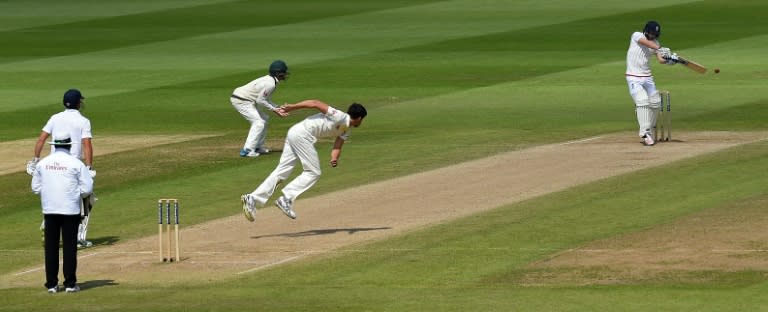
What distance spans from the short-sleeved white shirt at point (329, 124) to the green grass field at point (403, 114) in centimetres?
165

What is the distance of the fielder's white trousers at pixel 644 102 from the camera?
28750 mm

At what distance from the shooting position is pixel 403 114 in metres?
35.9

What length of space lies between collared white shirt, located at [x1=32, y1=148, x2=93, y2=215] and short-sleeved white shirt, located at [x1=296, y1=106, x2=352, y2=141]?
4.04 meters

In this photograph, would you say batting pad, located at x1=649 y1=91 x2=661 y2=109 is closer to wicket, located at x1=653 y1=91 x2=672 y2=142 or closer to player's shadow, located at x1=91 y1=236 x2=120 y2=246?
wicket, located at x1=653 y1=91 x2=672 y2=142

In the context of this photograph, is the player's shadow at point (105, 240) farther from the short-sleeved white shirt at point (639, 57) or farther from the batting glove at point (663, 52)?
the batting glove at point (663, 52)

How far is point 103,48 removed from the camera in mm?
52781

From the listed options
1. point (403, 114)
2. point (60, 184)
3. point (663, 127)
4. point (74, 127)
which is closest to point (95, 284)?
point (60, 184)

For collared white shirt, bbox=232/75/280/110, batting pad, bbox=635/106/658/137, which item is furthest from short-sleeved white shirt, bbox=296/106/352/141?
batting pad, bbox=635/106/658/137

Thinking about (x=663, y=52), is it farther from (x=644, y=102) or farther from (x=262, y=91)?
(x=262, y=91)

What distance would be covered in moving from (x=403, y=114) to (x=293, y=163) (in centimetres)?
1461

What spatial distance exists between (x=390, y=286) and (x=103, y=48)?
36438mm

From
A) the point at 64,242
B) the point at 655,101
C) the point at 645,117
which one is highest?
the point at 655,101

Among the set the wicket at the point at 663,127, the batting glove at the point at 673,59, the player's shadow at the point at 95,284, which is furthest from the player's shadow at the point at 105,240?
the wicket at the point at 663,127

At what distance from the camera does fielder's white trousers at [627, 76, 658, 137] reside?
28.8 meters
